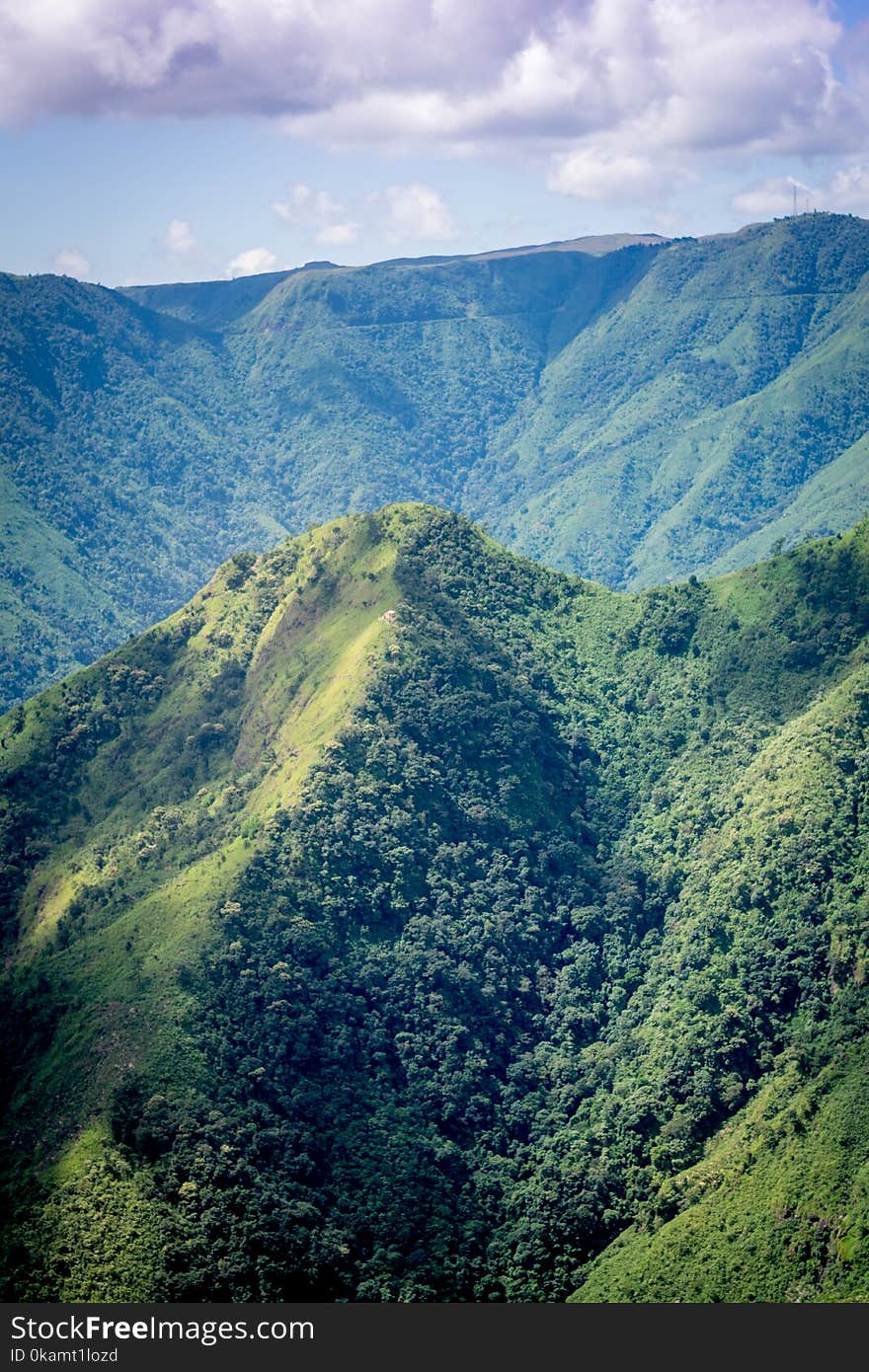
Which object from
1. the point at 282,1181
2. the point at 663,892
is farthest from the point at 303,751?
the point at 282,1181

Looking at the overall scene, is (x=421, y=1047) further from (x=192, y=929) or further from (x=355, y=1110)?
(x=192, y=929)

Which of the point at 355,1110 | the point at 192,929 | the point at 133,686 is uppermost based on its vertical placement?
the point at 133,686

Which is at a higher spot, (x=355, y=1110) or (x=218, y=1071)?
(x=218, y=1071)

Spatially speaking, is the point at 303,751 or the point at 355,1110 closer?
the point at 355,1110

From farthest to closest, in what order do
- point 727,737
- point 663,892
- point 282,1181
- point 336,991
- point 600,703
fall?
1. point 600,703
2. point 727,737
3. point 663,892
4. point 336,991
5. point 282,1181

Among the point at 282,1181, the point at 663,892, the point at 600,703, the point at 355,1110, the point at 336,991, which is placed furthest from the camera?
the point at 600,703

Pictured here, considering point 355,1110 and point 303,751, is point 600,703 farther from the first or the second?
point 355,1110
